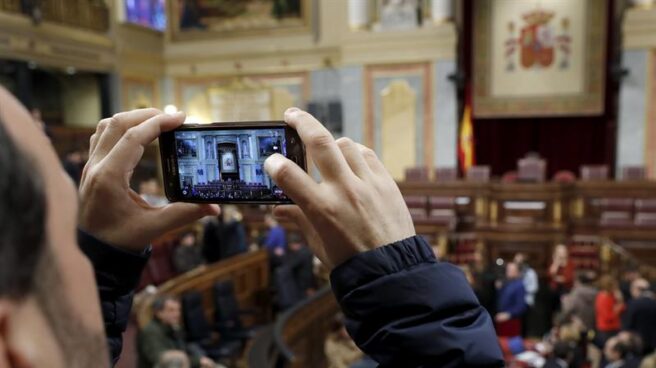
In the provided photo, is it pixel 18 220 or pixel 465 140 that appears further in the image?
pixel 465 140

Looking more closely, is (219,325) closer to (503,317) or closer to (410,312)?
(503,317)

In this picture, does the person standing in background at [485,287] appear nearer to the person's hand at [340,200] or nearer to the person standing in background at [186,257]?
the person standing in background at [186,257]

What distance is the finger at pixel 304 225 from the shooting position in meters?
0.84

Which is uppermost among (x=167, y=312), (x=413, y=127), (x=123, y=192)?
(x=123, y=192)

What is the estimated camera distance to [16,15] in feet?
32.3

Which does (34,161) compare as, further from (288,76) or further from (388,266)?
(288,76)

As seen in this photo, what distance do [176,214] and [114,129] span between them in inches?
6.9

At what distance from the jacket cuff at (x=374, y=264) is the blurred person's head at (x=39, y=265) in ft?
0.99

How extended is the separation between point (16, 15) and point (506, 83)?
9595mm

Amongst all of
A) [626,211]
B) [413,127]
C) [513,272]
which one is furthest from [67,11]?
[626,211]

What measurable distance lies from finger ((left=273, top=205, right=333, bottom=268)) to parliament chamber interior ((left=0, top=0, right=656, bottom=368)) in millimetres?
3367

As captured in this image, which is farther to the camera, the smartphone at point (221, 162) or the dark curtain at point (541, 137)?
the dark curtain at point (541, 137)

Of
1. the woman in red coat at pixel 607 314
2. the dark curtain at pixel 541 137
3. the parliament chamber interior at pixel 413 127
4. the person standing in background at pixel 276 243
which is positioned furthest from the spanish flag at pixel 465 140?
the woman in red coat at pixel 607 314

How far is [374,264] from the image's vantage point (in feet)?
2.29
